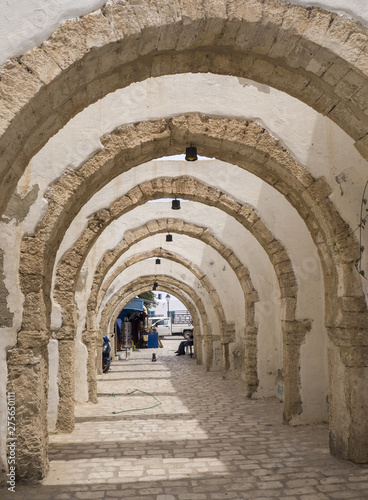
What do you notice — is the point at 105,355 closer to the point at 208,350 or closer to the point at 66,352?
the point at 208,350

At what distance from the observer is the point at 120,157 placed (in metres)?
5.93

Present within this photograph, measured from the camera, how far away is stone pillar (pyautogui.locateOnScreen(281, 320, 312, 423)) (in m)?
7.09

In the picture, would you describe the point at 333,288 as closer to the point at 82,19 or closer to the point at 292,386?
the point at 292,386

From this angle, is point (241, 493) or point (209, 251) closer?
point (241, 493)

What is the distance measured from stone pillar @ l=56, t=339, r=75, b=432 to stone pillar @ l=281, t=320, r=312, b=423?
3055 mm

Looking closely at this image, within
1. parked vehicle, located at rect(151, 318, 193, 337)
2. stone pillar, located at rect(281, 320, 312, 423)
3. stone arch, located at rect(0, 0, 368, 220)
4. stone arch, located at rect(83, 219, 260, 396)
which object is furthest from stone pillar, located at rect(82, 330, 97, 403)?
parked vehicle, located at rect(151, 318, 193, 337)

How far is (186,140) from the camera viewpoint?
615cm

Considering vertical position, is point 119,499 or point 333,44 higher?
point 333,44

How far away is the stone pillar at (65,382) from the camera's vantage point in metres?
6.68

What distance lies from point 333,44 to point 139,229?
8.10 metres

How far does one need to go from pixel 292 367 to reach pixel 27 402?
153 inches

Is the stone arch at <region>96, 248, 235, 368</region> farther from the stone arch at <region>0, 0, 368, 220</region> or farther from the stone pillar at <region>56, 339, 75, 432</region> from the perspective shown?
the stone arch at <region>0, 0, 368, 220</region>

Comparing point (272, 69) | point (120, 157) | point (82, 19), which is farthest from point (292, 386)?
point (82, 19)

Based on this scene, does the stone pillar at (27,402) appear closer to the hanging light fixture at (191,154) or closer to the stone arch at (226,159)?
the stone arch at (226,159)
